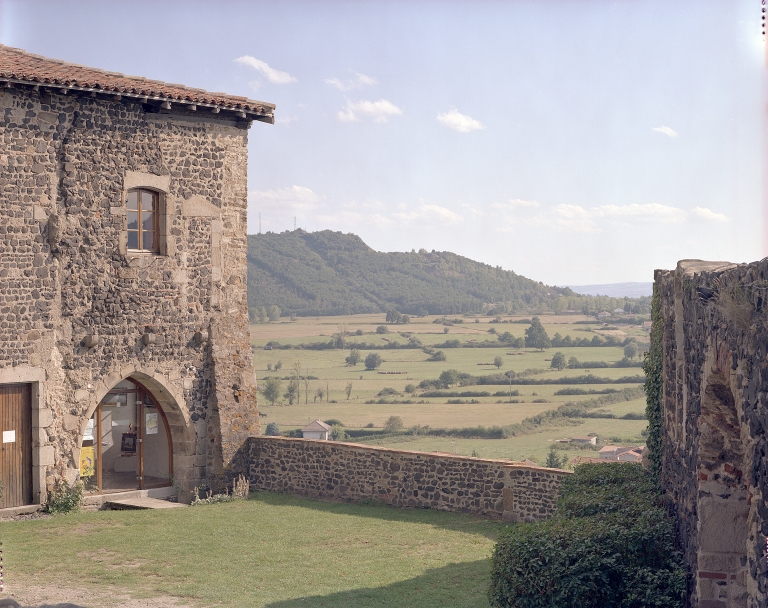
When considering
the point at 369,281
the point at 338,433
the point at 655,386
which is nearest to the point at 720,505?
the point at 655,386

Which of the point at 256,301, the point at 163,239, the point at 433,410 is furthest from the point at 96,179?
the point at 256,301

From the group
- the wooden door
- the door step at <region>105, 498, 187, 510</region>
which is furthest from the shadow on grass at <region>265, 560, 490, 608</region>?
the wooden door

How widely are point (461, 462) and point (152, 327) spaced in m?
6.43

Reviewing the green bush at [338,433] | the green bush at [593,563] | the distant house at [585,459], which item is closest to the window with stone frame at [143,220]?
the distant house at [585,459]

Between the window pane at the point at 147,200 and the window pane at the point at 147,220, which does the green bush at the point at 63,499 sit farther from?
the window pane at the point at 147,200

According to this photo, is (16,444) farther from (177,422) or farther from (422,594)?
(422,594)

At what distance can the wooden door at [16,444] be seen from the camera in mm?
16000

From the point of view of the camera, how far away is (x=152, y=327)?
17734 mm

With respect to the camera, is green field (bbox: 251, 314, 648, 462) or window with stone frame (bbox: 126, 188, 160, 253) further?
green field (bbox: 251, 314, 648, 462)

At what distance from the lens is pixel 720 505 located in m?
8.03

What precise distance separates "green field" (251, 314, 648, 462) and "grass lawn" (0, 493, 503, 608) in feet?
151

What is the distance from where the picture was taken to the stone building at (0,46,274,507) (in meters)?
16.1

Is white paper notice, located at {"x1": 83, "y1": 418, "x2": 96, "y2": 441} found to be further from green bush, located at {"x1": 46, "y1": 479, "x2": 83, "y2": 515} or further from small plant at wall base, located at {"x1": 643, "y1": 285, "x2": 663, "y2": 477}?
small plant at wall base, located at {"x1": 643, "y1": 285, "x2": 663, "y2": 477}

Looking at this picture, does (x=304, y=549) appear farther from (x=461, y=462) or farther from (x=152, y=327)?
(x=152, y=327)
